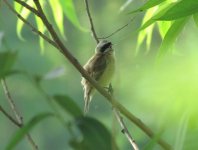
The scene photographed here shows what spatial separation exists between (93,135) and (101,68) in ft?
6.60

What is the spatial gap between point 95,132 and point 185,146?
49mm

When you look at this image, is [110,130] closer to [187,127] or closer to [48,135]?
[187,127]

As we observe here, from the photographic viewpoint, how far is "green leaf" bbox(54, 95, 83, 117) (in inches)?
13.4

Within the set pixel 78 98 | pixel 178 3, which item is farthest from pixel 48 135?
pixel 178 3

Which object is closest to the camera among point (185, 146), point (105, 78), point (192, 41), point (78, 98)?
point (185, 146)

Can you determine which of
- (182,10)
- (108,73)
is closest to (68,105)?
(182,10)

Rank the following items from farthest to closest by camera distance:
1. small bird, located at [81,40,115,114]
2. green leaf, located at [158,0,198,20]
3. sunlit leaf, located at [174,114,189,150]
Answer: small bird, located at [81,40,115,114] → green leaf, located at [158,0,198,20] → sunlit leaf, located at [174,114,189,150]

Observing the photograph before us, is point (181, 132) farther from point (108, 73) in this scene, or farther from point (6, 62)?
point (108, 73)

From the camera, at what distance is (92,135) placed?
0.33 metres

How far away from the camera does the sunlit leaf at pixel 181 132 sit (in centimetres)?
32

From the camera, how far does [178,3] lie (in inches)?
18.6

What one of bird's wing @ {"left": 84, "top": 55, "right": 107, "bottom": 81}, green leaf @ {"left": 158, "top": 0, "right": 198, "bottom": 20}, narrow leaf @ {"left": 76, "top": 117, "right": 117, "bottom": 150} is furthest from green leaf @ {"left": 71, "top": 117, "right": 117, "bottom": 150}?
bird's wing @ {"left": 84, "top": 55, "right": 107, "bottom": 81}

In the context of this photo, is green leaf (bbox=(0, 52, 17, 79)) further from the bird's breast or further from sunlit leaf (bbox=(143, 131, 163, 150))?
the bird's breast

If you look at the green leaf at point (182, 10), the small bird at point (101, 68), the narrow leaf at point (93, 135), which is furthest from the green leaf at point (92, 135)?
the small bird at point (101, 68)
